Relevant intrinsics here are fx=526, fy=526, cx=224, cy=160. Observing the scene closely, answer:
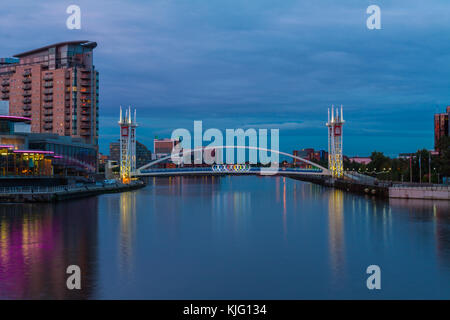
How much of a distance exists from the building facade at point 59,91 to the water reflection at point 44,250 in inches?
2115

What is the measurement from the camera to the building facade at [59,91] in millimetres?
91812

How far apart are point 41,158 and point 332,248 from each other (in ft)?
143

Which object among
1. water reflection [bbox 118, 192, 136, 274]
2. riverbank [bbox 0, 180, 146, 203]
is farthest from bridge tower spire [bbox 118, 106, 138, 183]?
water reflection [bbox 118, 192, 136, 274]

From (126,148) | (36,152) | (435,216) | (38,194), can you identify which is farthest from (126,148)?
(435,216)

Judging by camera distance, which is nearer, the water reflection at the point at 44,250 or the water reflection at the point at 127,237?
the water reflection at the point at 44,250

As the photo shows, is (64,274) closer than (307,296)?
No

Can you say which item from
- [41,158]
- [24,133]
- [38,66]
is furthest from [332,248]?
[38,66]

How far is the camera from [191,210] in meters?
44.4

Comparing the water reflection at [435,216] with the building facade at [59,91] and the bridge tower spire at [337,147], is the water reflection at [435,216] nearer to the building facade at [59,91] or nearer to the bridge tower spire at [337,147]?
the bridge tower spire at [337,147]

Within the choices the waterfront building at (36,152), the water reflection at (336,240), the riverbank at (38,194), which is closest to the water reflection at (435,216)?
Answer: the water reflection at (336,240)

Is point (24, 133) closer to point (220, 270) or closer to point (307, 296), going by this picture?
point (220, 270)

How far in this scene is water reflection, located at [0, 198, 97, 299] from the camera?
16.4 m
